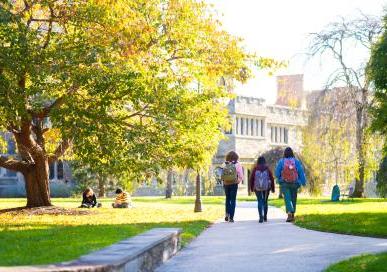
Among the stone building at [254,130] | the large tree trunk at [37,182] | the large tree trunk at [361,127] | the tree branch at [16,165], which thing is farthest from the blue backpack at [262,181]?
the stone building at [254,130]

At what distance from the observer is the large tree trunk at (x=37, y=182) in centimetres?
2518

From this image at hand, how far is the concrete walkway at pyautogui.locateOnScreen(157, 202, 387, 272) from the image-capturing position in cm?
982

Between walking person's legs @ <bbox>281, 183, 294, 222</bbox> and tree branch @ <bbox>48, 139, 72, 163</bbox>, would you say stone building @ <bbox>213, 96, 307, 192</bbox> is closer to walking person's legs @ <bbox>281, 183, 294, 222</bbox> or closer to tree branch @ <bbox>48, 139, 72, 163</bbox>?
tree branch @ <bbox>48, 139, 72, 163</bbox>

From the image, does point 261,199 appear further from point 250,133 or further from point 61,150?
point 250,133

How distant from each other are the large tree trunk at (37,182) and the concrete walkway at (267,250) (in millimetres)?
10787

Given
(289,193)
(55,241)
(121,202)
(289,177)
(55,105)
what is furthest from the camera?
(121,202)

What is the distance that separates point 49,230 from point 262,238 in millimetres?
4424

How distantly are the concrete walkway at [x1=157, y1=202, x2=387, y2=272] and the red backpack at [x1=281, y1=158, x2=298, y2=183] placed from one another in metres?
2.11

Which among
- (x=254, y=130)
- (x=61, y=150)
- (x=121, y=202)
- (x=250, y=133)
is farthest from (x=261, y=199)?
(x=254, y=130)

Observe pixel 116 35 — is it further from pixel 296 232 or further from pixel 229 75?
pixel 296 232

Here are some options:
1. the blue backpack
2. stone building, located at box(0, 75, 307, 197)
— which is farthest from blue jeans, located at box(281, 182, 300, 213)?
stone building, located at box(0, 75, 307, 197)

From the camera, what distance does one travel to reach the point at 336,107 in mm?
38406

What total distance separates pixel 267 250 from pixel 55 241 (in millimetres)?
3430

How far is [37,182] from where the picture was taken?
25.5m
